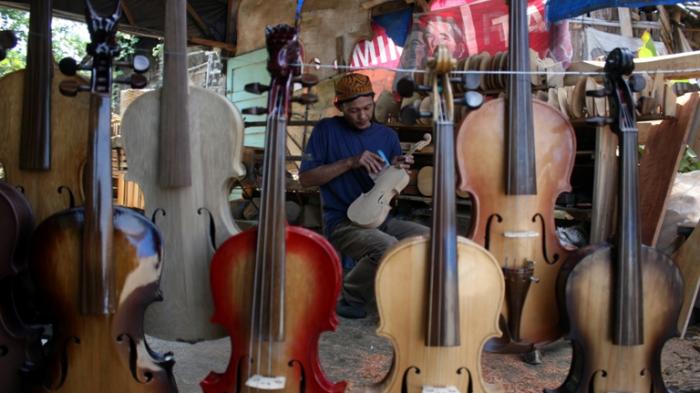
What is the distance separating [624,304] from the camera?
182 centimetres

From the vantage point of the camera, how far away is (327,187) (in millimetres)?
3133

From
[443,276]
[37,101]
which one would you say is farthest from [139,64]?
[443,276]

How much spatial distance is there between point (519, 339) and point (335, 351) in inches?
42.7

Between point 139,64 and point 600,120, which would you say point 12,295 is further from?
point 600,120

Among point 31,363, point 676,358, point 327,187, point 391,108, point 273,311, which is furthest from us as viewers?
point 391,108

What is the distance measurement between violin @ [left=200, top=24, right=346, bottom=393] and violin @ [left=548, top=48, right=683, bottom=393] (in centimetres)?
83

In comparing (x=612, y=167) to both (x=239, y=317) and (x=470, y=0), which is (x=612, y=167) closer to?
(x=239, y=317)

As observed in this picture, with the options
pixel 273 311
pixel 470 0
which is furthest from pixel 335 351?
pixel 470 0

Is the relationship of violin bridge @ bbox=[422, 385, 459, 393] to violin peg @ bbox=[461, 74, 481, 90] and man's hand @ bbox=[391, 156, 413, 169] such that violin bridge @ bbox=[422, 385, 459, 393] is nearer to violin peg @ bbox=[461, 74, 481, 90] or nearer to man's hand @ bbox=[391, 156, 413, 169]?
violin peg @ bbox=[461, 74, 481, 90]

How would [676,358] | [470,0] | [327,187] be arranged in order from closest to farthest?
[676,358], [327,187], [470,0]

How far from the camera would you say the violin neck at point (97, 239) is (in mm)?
1716

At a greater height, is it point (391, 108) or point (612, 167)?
point (391, 108)

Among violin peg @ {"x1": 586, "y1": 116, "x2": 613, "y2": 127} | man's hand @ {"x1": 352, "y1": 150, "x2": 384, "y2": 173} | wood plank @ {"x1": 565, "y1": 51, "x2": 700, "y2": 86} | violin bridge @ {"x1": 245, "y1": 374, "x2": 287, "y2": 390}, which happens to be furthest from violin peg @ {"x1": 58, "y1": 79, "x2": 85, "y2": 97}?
wood plank @ {"x1": 565, "y1": 51, "x2": 700, "y2": 86}

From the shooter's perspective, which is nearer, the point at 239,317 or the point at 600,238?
the point at 239,317
